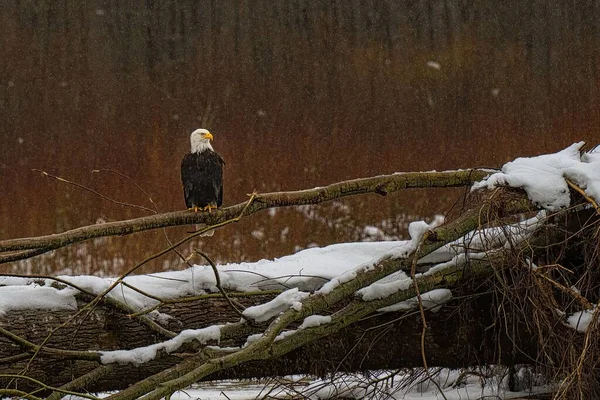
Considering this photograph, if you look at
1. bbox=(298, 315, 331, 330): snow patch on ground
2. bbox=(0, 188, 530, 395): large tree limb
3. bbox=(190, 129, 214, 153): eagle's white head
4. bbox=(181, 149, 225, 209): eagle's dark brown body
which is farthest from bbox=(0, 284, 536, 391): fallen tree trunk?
bbox=(190, 129, 214, 153): eagle's white head

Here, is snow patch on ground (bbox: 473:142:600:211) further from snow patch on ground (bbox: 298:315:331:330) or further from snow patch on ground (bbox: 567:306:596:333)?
snow patch on ground (bbox: 298:315:331:330)

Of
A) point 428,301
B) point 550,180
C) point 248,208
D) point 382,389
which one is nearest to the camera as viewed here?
point 248,208

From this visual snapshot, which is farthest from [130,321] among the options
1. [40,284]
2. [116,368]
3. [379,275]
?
[379,275]

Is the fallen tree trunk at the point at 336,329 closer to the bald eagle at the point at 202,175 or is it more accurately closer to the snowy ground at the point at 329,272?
the snowy ground at the point at 329,272

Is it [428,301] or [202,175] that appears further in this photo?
[202,175]

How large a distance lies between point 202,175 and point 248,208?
144cm

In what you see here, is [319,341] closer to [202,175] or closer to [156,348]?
[156,348]

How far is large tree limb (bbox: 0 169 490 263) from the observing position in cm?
266

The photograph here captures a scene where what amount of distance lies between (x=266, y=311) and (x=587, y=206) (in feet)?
4.35

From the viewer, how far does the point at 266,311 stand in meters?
3.03

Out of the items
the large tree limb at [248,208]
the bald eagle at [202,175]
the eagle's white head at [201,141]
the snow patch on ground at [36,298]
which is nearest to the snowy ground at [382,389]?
the snow patch on ground at [36,298]

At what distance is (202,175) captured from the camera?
421 centimetres

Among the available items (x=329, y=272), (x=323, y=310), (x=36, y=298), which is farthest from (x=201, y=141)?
(x=323, y=310)

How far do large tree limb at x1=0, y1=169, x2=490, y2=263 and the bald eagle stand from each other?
1245 millimetres
